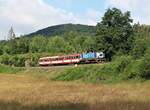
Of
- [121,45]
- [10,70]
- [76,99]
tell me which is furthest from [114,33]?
[76,99]

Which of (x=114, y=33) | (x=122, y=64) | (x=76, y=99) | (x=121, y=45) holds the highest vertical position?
(x=114, y=33)

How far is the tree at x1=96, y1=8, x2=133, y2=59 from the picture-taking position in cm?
9975

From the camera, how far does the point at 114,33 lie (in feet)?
330

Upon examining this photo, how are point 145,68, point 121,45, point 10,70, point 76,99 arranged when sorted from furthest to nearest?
point 10,70, point 121,45, point 145,68, point 76,99

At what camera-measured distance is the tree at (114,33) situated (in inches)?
3927

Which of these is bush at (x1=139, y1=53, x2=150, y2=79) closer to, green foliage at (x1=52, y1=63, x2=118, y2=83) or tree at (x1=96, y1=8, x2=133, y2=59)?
green foliage at (x1=52, y1=63, x2=118, y2=83)

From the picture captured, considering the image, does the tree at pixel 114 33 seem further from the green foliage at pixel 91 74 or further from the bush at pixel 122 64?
the bush at pixel 122 64

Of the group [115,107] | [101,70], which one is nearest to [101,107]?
[115,107]

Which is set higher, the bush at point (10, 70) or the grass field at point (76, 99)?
the bush at point (10, 70)

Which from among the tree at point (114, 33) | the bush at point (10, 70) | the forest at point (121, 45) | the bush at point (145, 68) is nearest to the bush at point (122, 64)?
the forest at point (121, 45)

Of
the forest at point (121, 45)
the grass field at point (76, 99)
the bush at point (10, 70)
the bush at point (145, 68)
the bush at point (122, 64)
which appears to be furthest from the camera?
the bush at point (10, 70)

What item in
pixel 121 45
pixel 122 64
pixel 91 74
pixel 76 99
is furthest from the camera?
pixel 121 45

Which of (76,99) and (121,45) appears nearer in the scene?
(76,99)

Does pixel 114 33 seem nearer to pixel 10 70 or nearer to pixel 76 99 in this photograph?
pixel 10 70
